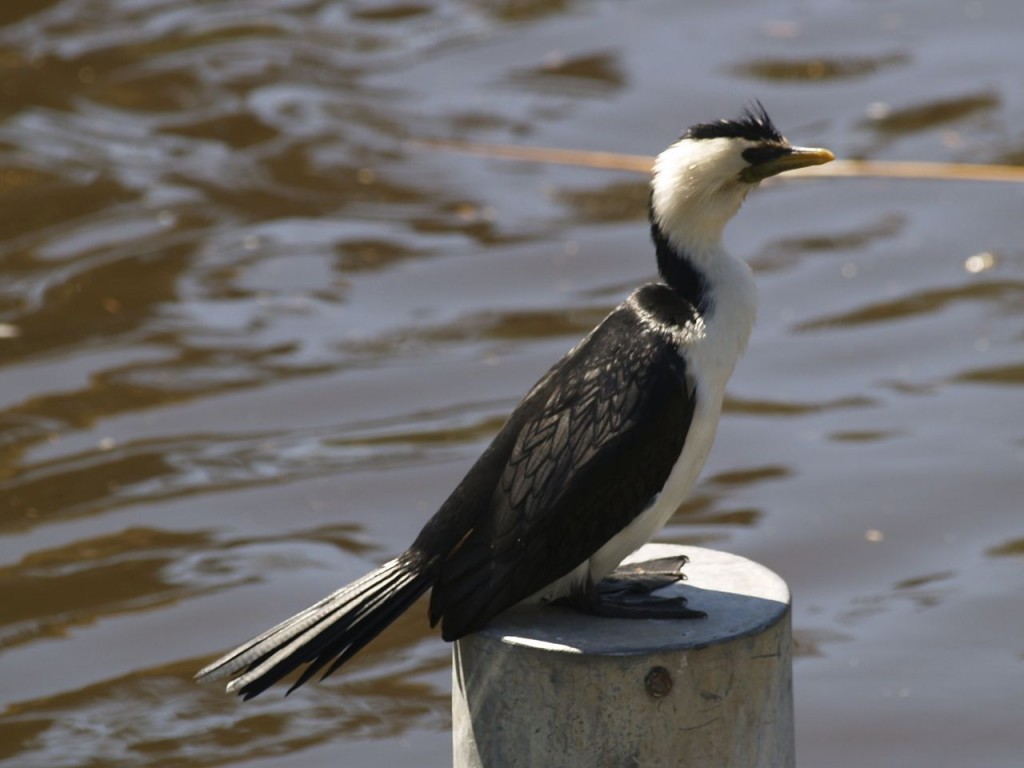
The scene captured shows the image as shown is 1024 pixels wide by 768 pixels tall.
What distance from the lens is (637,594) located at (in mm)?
3574

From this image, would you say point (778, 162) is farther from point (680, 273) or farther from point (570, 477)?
point (570, 477)

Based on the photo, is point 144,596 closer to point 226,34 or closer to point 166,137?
point 166,137

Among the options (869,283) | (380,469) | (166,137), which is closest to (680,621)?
(380,469)

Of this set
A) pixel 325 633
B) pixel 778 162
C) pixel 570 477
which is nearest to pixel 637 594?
pixel 570 477

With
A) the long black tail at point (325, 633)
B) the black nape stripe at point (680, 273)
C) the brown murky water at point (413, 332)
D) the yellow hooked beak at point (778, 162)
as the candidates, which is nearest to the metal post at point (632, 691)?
the long black tail at point (325, 633)

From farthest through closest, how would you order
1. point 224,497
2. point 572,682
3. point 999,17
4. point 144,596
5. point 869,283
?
point 999,17, point 869,283, point 224,497, point 144,596, point 572,682

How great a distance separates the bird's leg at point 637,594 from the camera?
3.46 m

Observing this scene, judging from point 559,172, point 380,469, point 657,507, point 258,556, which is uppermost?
point 559,172

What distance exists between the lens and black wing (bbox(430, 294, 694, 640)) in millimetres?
3424

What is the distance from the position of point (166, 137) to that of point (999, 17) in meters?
5.18

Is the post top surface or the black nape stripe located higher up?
the black nape stripe

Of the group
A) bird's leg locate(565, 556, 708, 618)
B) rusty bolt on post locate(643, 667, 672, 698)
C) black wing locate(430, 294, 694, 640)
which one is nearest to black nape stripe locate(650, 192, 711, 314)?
black wing locate(430, 294, 694, 640)

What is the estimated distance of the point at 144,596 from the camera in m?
5.80

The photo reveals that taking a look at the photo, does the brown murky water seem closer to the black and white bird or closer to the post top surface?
the post top surface
